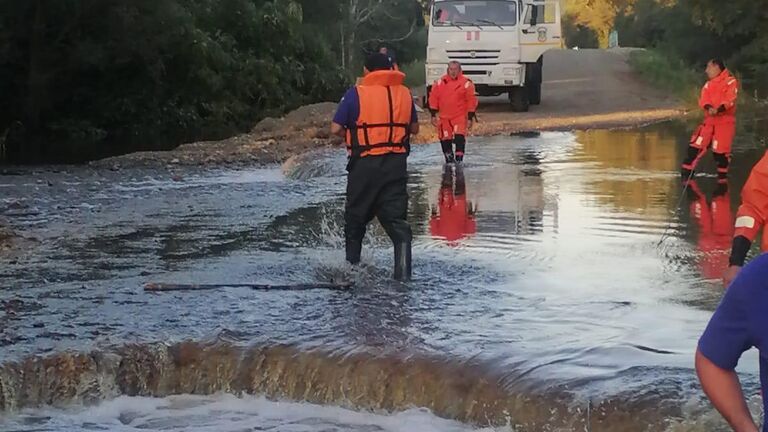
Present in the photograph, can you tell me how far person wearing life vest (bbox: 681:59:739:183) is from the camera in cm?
1436

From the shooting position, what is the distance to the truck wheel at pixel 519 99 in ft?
101

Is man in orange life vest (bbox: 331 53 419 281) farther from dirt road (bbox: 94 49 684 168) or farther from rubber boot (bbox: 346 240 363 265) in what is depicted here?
dirt road (bbox: 94 49 684 168)

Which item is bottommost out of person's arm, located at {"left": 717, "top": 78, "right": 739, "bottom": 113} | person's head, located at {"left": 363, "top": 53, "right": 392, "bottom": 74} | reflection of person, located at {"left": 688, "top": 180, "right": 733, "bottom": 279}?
reflection of person, located at {"left": 688, "top": 180, "right": 733, "bottom": 279}

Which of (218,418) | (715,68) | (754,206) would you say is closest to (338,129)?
(218,418)

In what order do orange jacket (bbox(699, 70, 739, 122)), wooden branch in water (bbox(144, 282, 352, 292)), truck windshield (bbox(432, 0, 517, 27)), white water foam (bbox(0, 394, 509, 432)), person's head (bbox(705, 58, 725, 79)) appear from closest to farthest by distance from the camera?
white water foam (bbox(0, 394, 509, 432)) < wooden branch in water (bbox(144, 282, 352, 292)) < person's head (bbox(705, 58, 725, 79)) < orange jacket (bbox(699, 70, 739, 122)) < truck windshield (bbox(432, 0, 517, 27))

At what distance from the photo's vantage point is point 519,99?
31203 mm

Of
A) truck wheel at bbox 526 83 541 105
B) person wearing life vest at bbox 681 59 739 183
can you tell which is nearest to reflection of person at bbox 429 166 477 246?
person wearing life vest at bbox 681 59 739 183

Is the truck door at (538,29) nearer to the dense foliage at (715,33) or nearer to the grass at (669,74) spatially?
the grass at (669,74)

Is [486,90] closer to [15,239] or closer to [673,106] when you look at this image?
[673,106]

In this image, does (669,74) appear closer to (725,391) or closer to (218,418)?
(218,418)

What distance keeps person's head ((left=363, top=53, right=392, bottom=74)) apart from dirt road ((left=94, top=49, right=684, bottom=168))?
1286 cm

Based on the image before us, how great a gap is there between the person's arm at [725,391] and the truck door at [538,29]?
2635 cm

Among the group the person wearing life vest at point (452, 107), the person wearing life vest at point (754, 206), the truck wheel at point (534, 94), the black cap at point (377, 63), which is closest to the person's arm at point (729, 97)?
the person wearing life vest at point (452, 107)

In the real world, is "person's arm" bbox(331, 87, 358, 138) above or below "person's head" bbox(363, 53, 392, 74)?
below
